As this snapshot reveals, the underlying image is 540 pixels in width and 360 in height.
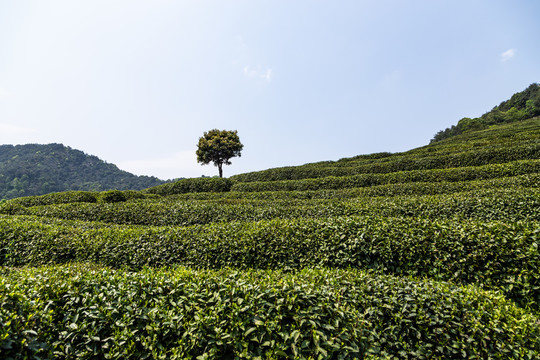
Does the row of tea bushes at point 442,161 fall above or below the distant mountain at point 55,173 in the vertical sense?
below

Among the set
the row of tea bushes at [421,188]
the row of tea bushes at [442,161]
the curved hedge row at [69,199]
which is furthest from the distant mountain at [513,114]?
the curved hedge row at [69,199]

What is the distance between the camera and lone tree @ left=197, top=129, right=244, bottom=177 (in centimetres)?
4518

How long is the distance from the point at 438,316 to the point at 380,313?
40.8 inches

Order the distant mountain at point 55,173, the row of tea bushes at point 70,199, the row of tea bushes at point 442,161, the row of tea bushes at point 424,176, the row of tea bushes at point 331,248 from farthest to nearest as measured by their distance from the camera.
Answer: the distant mountain at point 55,173 → the row of tea bushes at point 442,161 → the row of tea bushes at point 70,199 → the row of tea bushes at point 424,176 → the row of tea bushes at point 331,248

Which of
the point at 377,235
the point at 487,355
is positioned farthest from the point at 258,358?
the point at 377,235

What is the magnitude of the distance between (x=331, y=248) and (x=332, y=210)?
16.0 feet

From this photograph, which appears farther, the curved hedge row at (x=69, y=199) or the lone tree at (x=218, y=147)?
the lone tree at (x=218, y=147)

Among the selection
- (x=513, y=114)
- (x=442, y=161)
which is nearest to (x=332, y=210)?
(x=442, y=161)

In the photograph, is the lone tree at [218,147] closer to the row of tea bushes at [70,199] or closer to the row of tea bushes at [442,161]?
the row of tea bushes at [442,161]

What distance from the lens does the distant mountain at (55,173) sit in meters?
100

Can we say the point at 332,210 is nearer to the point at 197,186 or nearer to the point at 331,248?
the point at 331,248

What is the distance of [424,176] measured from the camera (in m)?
18.7

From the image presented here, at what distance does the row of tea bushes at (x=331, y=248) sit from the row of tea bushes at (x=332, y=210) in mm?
3154

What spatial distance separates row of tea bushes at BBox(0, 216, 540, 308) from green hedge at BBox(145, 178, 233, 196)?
17.8m
